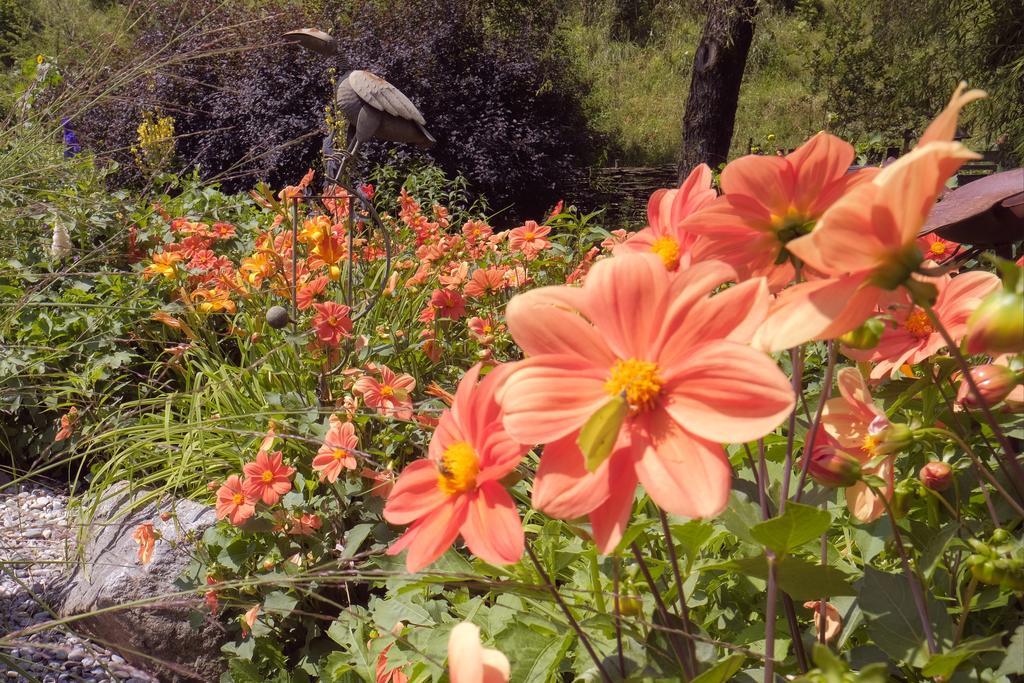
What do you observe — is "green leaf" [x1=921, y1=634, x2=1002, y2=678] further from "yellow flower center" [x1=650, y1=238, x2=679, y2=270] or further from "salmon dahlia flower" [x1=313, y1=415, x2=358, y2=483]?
"salmon dahlia flower" [x1=313, y1=415, x2=358, y2=483]

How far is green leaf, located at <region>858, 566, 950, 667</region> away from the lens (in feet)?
1.76

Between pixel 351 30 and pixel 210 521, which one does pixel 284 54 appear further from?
pixel 210 521

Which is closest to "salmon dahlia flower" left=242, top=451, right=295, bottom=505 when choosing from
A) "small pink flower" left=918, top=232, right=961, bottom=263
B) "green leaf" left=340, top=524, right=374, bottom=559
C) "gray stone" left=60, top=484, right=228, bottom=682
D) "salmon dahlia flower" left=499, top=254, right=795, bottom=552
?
"green leaf" left=340, top=524, right=374, bottom=559

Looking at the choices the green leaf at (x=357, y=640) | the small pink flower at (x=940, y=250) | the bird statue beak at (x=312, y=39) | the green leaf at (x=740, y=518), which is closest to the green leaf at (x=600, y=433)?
the green leaf at (x=740, y=518)

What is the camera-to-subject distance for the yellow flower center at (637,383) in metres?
0.44

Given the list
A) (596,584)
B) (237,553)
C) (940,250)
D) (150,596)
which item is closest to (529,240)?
(940,250)

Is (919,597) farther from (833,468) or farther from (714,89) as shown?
(714,89)

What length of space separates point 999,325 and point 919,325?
0.28 m

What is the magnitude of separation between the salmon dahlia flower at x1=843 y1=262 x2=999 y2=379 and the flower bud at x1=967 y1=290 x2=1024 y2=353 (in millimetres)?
148

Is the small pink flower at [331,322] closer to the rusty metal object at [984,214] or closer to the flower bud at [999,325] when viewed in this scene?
the rusty metal object at [984,214]

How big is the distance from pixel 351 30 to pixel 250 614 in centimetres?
781

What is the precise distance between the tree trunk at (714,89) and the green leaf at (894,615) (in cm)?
548

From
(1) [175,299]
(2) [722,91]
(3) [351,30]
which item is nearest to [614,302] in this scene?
(1) [175,299]

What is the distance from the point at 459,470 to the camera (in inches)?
20.5
